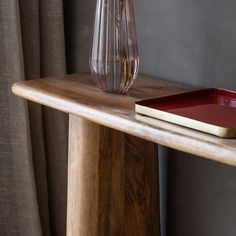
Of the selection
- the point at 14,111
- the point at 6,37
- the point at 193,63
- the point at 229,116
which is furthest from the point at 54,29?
→ the point at 229,116

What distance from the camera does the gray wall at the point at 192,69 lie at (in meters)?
1.29

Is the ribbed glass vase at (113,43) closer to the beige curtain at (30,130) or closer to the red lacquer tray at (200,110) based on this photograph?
the red lacquer tray at (200,110)

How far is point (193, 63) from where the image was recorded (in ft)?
4.44

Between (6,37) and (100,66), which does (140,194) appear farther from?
(6,37)

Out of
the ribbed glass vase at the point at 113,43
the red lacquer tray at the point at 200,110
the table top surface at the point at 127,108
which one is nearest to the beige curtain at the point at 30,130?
the table top surface at the point at 127,108

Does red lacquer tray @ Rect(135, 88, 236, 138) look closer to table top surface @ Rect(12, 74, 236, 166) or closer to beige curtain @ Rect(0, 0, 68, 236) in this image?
table top surface @ Rect(12, 74, 236, 166)

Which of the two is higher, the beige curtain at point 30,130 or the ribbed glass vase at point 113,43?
the ribbed glass vase at point 113,43

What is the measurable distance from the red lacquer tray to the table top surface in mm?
12

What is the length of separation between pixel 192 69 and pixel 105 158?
0.85 feet

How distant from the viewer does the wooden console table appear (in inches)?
46.6

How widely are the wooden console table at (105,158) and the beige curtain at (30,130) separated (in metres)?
0.27

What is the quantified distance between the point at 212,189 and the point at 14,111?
21.3 inches

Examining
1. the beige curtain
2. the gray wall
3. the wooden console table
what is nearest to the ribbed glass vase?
the wooden console table

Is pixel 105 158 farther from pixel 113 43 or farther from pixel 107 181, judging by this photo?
pixel 113 43
